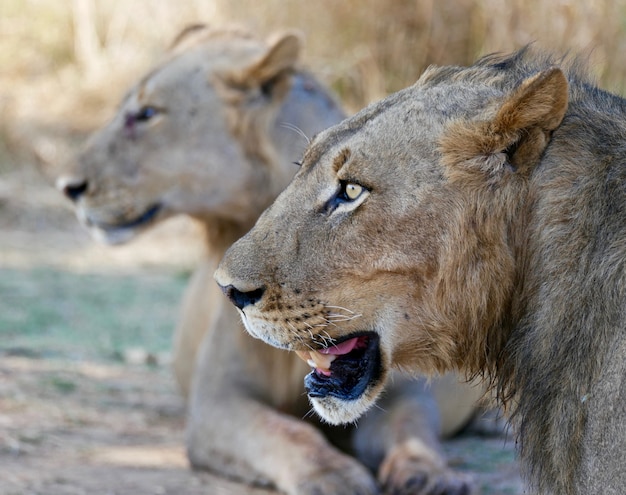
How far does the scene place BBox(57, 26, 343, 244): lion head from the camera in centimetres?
559

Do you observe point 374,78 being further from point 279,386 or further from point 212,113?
point 279,386

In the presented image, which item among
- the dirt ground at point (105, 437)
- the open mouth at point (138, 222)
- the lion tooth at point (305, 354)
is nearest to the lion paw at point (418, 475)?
the dirt ground at point (105, 437)

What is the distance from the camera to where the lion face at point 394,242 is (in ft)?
9.86

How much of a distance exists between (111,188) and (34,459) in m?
1.61

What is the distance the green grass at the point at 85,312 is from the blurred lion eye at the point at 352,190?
4.64m

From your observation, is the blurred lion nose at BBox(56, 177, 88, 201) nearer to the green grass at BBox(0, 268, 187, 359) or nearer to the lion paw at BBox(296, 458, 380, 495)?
the green grass at BBox(0, 268, 187, 359)

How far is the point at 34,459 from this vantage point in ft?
16.4

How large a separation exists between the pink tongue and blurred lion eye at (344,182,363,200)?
447mm

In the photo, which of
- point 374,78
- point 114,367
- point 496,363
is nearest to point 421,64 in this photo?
point 374,78

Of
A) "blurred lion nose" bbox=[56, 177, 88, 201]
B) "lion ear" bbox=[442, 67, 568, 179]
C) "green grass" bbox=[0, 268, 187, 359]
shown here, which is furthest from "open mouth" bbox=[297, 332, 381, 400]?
"green grass" bbox=[0, 268, 187, 359]

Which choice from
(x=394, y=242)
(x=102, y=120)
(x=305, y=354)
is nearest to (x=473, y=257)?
(x=394, y=242)

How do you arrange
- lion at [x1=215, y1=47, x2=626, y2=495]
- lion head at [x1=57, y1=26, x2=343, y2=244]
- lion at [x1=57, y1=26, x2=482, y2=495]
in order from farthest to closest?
lion head at [x1=57, y1=26, x2=343, y2=244], lion at [x1=57, y1=26, x2=482, y2=495], lion at [x1=215, y1=47, x2=626, y2=495]

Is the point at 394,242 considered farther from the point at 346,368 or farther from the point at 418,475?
the point at 418,475

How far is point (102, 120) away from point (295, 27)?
17.2 feet
